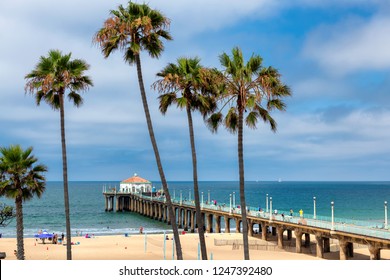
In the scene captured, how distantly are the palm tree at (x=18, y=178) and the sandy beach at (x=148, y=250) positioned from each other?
17552mm

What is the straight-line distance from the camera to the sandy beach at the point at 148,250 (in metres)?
40.3

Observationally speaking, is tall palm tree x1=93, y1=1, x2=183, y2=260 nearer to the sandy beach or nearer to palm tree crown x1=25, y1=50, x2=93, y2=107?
palm tree crown x1=25, y1=50, x2=93, y2=107

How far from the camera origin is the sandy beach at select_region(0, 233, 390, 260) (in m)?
40.3

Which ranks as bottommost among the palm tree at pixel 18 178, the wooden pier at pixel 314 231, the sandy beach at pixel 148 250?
the sandy beach at pixel 148 250

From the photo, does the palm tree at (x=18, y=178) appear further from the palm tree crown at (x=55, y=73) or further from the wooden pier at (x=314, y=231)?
the wooden pier at (x=314, y=231)

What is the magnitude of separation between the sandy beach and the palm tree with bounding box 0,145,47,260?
→ 17552 millimetres

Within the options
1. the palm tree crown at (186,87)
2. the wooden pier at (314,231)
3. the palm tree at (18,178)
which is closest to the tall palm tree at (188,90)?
the palm tree crown at (186,87)

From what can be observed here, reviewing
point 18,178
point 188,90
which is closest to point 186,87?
point 188,90

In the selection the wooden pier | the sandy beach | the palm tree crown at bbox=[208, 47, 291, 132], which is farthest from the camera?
Answer: the sandy beach

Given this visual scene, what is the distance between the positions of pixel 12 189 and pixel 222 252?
25.3 m

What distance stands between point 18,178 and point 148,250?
24874mm

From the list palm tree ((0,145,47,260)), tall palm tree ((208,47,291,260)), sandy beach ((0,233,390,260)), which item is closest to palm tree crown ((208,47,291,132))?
tall palm tree ((208,47,291,260))
